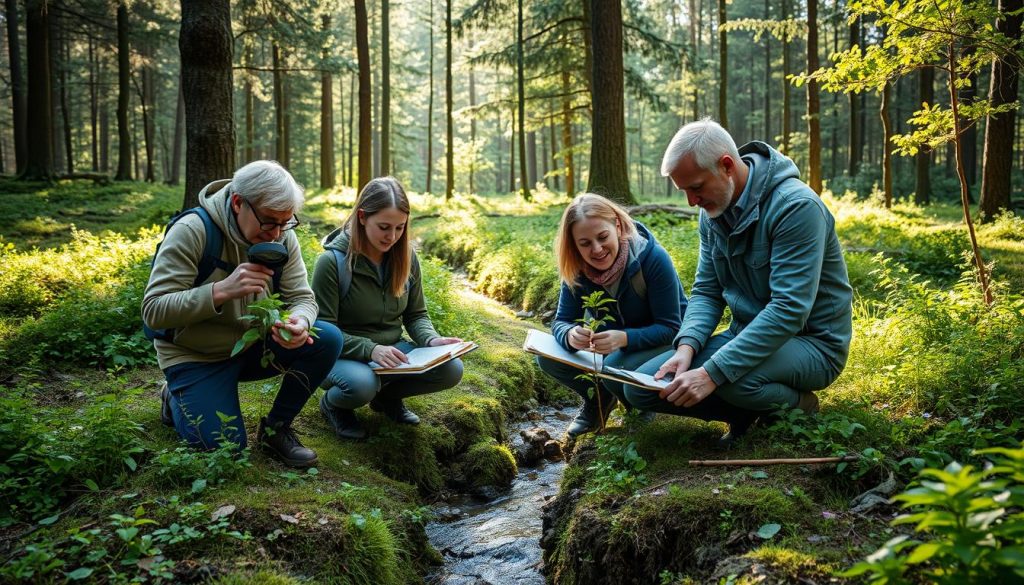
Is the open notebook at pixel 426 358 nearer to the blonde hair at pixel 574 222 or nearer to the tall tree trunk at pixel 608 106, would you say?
the blonde hair at pixel 574 222

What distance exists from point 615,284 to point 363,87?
13.3m

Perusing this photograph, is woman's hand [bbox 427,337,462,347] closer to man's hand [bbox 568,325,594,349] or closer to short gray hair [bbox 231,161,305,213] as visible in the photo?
man's hand [bbox 568,325,594,349]

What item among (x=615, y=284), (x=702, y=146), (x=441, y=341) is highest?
(x=702, y=146)

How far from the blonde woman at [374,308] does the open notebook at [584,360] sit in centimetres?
64

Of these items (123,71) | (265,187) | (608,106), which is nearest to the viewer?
(265,187)

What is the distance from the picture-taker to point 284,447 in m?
3.83

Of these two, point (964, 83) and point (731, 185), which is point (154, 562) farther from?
point (964, 83)

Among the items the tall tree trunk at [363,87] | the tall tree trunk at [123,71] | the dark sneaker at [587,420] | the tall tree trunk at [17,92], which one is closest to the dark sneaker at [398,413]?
the dark sneaker at [587,420]

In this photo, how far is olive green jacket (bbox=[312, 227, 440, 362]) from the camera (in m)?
4.28

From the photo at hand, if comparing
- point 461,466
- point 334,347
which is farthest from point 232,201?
point 461,466

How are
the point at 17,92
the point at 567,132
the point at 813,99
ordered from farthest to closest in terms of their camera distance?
the point at 567,132
the point at 17,92
the point at 813,99

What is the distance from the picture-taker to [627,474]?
3494 millimetres

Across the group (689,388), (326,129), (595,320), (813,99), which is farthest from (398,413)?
(326,129)

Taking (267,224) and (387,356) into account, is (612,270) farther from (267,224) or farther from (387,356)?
(267,224)
